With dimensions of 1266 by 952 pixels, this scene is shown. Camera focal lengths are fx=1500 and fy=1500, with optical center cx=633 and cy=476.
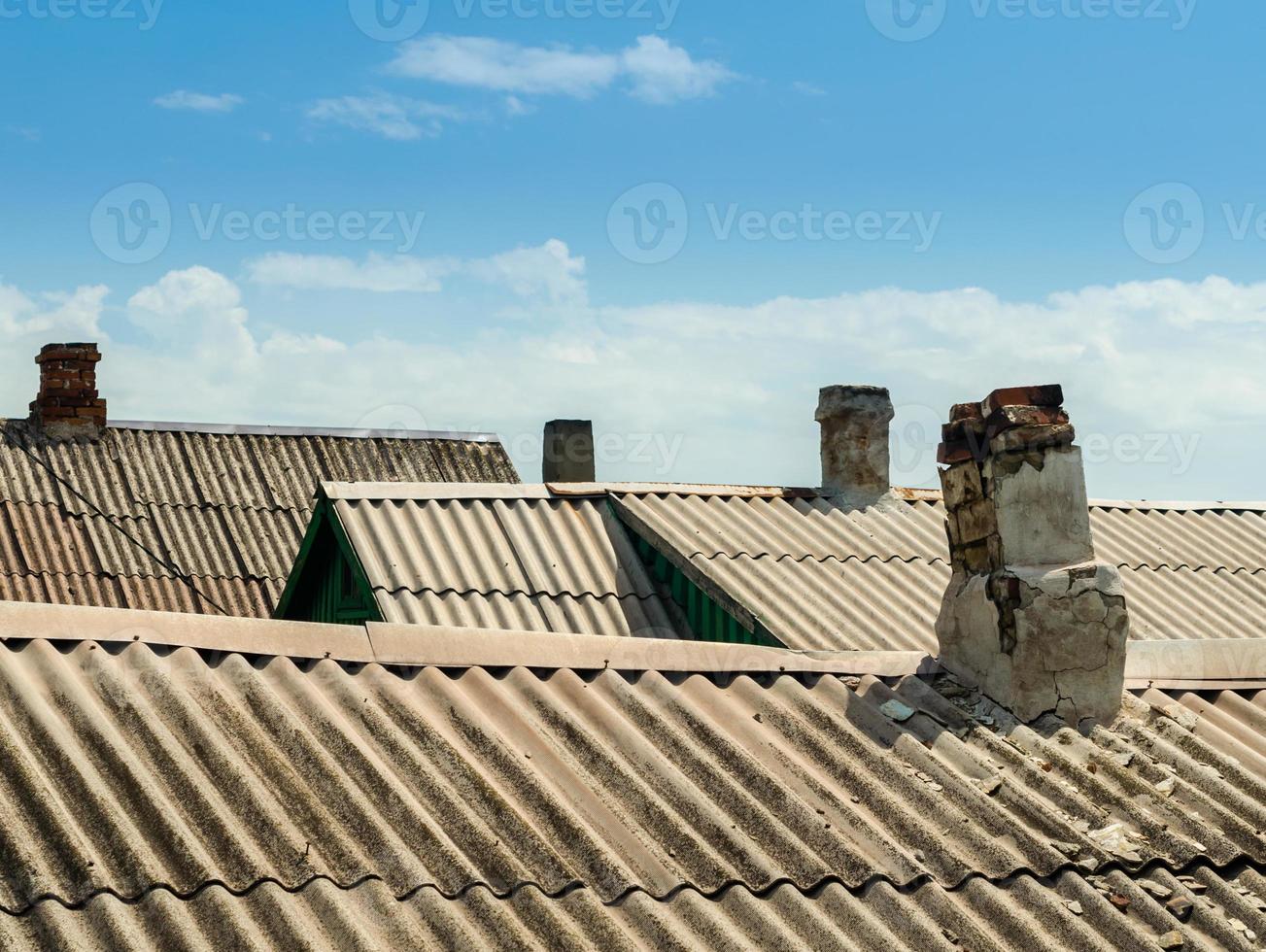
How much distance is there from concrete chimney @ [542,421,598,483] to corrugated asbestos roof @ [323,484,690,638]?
5121mm

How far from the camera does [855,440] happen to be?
12.2 meters

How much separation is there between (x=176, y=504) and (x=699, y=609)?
8.43m

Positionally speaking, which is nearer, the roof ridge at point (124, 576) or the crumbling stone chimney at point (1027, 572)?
the crumbling stone chimney at point (1027, 572)

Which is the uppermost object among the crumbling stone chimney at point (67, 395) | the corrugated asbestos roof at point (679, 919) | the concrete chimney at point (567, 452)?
the crumbling stone chimney at point (67, 395)

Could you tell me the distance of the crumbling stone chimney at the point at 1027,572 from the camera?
6.23 m

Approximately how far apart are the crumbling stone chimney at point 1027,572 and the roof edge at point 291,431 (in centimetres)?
1260

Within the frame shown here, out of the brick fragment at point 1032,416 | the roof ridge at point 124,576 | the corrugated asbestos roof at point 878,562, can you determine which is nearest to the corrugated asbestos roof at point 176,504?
the roof ridge at point 124,576

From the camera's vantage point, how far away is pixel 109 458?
55.9 feet

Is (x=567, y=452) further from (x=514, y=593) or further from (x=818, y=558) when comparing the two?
(x=514, y=593)

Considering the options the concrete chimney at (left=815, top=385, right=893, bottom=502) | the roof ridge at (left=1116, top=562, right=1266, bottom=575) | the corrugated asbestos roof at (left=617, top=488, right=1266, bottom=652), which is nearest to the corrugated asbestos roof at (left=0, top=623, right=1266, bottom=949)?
the corrugated asbestos roof at (left=617, top=488, right=1266, bottom=652)

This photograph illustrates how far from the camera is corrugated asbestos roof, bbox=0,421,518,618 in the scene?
15.1 m

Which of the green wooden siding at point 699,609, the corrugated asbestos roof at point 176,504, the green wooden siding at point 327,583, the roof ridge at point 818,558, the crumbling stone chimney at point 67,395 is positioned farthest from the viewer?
the crumbling stone chimney at point 67,395

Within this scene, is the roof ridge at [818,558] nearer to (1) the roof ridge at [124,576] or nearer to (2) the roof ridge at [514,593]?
(2) the roof ridge at [514,593]

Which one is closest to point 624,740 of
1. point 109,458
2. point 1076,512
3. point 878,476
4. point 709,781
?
point 709,781
